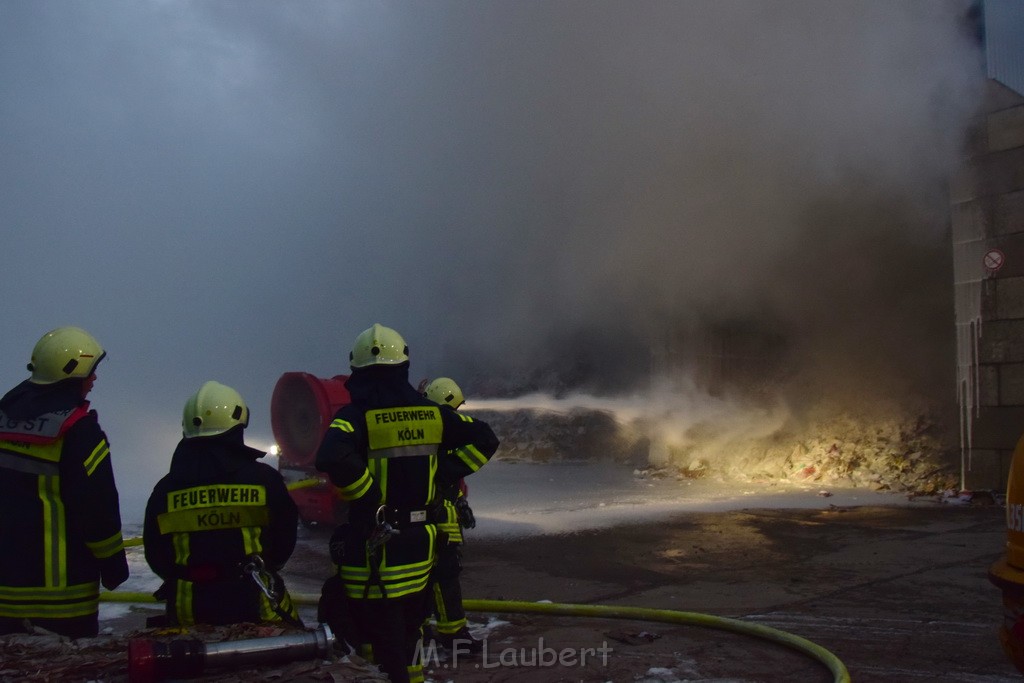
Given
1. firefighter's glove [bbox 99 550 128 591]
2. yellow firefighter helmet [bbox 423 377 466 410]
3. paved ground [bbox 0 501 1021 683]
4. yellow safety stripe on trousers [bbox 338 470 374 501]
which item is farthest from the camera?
yellow firefighter helmet [bbox 423 377 466 410]

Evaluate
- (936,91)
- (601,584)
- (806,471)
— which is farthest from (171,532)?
(806,471)

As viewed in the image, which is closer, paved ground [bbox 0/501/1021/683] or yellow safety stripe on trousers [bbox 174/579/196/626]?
yellow safety stripe on trousers [bbox 174/579/196/626]

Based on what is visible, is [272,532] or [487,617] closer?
[272,532]

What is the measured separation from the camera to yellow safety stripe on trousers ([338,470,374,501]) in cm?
292

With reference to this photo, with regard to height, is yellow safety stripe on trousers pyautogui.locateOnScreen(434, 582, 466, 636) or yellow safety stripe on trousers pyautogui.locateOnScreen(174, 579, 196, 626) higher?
yellow safety stripe on trousers pyautogui.locateOnScreen(174, 579, 196, 626)

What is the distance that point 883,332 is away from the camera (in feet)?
40.0

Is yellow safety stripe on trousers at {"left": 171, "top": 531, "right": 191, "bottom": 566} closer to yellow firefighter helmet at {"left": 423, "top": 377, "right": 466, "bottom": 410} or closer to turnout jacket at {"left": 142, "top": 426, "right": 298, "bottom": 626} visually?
turnout jacket at {"left": 142, "top": 426, "right": 298, "bottom": 626}

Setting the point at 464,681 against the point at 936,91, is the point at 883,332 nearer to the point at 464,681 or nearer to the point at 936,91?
the point at 936,91

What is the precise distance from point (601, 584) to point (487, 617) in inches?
40.4

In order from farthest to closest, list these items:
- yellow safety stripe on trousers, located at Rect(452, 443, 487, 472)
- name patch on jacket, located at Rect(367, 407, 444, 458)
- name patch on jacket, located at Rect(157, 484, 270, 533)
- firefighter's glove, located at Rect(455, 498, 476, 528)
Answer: firefighter's glove, located at Rect(455, 498, 476, 528)
yellow safety stripe on trousers, located at Rect(452, 443, 487, 472)
name patch on jacket, located at Rect(367, 407, 444, 458)
name patch on jacket, located at Rect(157, 484, 270, 533)

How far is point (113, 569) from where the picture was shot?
282 cm

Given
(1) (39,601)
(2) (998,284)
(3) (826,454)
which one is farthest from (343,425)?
(3) (826,454)

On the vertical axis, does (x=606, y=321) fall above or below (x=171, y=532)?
above

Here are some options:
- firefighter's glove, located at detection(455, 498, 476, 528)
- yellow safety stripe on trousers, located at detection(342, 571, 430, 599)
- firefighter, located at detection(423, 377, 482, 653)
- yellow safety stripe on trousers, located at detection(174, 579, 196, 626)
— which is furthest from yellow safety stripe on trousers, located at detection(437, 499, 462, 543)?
yellow safety stripe on trousers, located at detection(174, 579, 196, 626)
